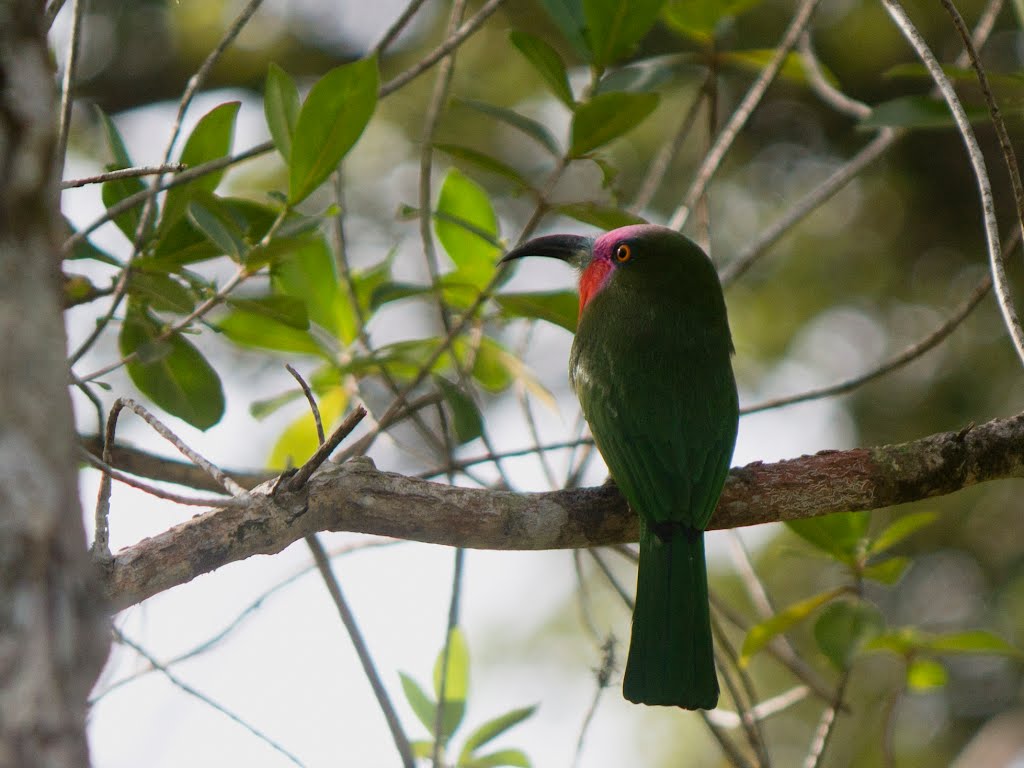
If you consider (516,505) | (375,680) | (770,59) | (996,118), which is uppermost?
(770,59)

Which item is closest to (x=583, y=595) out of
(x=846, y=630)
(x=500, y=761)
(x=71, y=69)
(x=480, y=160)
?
(x=500, y=761)

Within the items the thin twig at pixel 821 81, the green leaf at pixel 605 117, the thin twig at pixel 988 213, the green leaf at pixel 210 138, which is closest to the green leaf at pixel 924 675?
the thin twig at pixel 988 213

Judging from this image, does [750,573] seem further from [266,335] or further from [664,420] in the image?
[266,335]

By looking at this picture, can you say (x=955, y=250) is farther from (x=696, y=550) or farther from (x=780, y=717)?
(x=696, y=550)

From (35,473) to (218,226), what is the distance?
5.27ft

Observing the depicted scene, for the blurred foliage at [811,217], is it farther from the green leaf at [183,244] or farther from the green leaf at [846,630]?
the green leaf at [183,244]

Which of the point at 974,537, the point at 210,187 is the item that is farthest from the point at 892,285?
the point at 210,187

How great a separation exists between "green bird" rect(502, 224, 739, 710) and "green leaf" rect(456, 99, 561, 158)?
0.38 metres

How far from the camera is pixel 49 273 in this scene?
95cm

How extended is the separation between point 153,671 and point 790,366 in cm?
399

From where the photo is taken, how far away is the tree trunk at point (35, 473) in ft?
2.76

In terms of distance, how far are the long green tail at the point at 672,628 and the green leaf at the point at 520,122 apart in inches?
43.8

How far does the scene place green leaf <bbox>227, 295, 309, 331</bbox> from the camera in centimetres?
266

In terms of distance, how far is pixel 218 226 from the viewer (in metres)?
2.41
